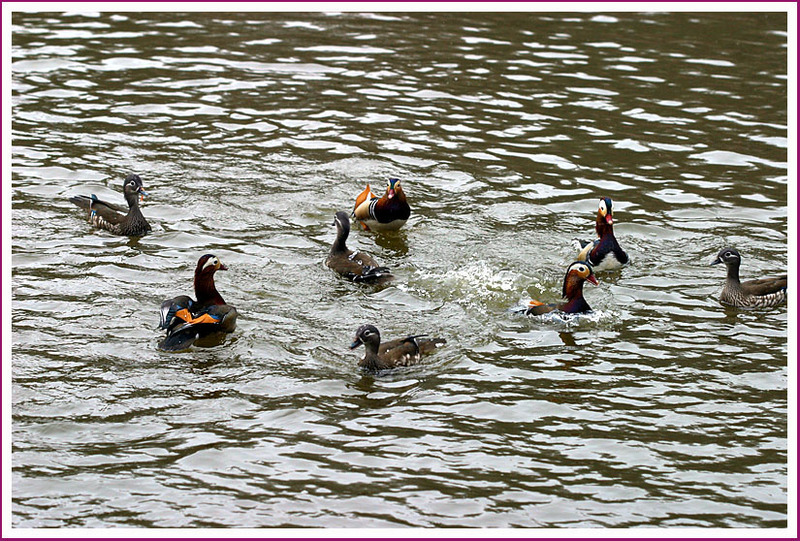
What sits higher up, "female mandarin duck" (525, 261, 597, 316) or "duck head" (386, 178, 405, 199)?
"duck head" (386, 178, 405, 199)

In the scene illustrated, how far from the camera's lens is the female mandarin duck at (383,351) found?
10.3 meters

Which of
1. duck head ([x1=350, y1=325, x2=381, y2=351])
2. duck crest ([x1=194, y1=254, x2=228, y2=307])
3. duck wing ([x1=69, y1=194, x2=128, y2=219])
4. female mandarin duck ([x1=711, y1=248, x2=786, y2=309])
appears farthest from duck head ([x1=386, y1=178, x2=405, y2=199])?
female mandarin duck ([x1=711, y1=248, x2=786, y2=309])

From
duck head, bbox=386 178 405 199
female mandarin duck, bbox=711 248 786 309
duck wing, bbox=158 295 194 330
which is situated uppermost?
duck head, bbox=386 178 405 199

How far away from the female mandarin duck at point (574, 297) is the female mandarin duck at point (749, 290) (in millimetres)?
1677

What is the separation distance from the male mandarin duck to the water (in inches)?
9.7

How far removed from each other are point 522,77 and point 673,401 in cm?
1170

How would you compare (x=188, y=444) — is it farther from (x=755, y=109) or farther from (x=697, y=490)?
(x=755, y=109)

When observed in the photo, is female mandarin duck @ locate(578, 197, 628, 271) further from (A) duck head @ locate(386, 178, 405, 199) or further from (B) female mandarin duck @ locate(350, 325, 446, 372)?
(B) female mandarin duck @ locate(350, 325, 446, 372)

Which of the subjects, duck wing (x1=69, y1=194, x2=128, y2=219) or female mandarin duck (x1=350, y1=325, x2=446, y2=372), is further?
duck wing (x1=69, y1=194, x2=128, y2=219)

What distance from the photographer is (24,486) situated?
8.49 m

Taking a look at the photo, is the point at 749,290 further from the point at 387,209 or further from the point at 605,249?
the point at 387,209

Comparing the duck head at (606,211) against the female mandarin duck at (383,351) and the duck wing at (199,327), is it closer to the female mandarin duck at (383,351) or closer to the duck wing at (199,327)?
the female mandarin duck at (383,351)

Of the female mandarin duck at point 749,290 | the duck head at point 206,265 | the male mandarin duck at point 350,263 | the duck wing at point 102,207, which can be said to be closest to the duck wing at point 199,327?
the duck head at point 206,265

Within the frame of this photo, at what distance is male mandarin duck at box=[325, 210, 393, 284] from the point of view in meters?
12.7
